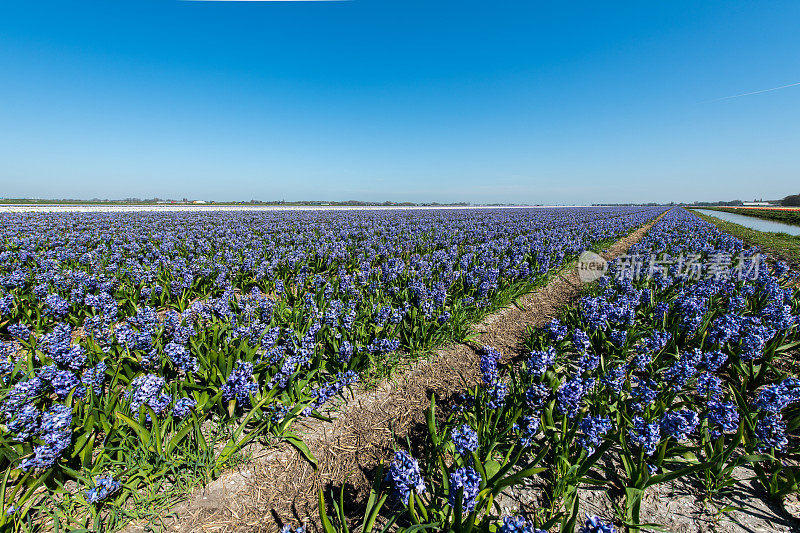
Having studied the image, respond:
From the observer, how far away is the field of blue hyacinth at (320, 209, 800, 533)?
2.41m

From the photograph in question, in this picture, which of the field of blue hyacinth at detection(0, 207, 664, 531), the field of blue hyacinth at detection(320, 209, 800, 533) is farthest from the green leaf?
the field of blue hyacinth at detection(320, 209, 800, 533)

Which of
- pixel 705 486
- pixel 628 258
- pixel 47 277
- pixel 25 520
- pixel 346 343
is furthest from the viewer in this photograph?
pixel 628 258

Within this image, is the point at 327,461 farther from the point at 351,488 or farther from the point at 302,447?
the point at 351,488

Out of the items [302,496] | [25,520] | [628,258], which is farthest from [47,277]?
[628,258]

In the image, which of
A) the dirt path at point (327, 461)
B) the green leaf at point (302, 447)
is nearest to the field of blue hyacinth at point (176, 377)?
the green leaf at point (302, 447)

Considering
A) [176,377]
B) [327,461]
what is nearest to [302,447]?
[327,461]

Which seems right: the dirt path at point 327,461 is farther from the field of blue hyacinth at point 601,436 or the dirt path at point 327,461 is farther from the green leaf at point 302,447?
the field of blue hyacinth at point 601,436

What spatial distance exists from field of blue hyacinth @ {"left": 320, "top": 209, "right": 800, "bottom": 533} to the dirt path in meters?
0.24

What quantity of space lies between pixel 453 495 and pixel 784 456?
367cm

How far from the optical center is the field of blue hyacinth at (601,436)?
7.91 feet

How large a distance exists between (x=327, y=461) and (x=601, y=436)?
9.41 feet

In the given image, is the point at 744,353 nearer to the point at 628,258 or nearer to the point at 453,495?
the point at 453,495

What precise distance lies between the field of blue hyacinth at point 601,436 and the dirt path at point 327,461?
0.24 meters

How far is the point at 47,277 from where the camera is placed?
6531 millimetres
